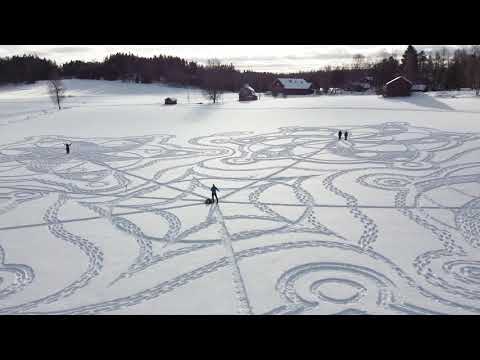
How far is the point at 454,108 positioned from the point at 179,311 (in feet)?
141

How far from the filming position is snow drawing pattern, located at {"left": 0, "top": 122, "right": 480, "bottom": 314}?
28.9ft

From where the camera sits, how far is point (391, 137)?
2695 centimetres

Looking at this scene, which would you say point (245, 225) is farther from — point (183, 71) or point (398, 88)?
point (183, 71)

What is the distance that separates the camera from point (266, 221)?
13023 millimetres

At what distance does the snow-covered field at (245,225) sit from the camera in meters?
8.76

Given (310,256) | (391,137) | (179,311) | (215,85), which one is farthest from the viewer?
(215,85)

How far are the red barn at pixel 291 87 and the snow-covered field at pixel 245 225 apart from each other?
5074 cm

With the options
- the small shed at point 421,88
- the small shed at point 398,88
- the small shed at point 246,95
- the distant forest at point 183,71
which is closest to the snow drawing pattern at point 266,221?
the small shed at point 398,88

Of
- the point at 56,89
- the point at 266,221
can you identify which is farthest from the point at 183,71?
the point at 266,221

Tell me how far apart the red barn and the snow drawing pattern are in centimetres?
5345

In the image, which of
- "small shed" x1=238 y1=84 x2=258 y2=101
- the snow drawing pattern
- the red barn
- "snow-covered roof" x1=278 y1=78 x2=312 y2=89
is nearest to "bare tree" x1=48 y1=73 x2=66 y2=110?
"small shed" x1=238 y1=84 x2=258 y2=101

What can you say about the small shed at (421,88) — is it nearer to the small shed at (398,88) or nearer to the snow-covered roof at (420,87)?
the snow-covered roof at (420,87)
